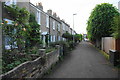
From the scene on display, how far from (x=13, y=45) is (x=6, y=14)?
3.29 metres

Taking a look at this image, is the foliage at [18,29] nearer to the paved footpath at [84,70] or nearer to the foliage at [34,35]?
the paved footpath at [84,70]

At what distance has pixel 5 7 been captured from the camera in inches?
285

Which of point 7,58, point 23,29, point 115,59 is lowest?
point 115,59

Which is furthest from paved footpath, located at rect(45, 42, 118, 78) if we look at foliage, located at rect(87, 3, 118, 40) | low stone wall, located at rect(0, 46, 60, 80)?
foliage, located at rect(87, 3, 118, 40)

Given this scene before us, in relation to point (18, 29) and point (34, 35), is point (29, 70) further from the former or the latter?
point (34, 35)

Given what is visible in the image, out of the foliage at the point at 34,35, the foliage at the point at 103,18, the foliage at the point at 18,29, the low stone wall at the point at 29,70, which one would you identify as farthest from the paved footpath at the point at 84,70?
the foliage at the point at 103,18

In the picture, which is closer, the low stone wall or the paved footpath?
the low stone wall

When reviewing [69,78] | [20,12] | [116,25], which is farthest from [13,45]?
[116,25]

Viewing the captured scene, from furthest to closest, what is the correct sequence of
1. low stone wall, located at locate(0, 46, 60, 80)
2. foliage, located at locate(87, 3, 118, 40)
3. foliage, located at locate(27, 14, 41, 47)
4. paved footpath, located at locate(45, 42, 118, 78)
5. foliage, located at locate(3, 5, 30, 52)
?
foliage, located at locate(87, 3, 118, 40), foliage, located at locate(27, 14, 41, 47), paved footpath, located at locate(45, 42, 118, 78), foliage, located at locate(3, 5, 30, 52), low stone wall, located at locate(0, 46, 60, 80)

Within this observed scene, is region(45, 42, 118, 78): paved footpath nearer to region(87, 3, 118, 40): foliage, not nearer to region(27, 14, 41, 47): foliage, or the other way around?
region(27, 14, 41, 47): foliage

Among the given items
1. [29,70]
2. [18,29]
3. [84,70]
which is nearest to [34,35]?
[18,29]

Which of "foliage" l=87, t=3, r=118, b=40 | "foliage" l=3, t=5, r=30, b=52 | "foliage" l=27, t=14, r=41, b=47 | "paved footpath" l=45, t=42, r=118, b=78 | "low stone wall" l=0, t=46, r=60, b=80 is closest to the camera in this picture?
"low stone wall" l=0, t=46, r=60, b=80

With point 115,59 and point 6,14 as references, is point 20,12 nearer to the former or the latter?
point 6,14

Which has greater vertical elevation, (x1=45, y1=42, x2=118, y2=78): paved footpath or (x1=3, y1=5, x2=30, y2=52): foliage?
(x1=3, y1=5, x2=30, y2=52): foliage
